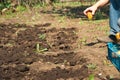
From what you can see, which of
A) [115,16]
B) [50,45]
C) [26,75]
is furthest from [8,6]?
[115,16]

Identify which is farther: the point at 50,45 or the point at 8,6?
the point at 8,6

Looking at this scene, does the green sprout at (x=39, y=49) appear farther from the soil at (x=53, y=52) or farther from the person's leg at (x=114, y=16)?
the person's leg at (x=114, y=16)

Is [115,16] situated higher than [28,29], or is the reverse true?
[115,16]

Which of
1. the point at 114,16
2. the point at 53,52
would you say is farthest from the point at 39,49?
the point at 114,16

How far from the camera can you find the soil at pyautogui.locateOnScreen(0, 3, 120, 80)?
5.10m

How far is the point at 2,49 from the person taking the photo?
6895 millimetres

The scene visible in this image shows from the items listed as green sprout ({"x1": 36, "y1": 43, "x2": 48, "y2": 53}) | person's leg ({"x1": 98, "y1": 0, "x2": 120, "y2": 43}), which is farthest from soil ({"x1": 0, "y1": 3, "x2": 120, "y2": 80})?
person's leg ({"x1": 98, "y1": 0, "x2": 120, "y2": 43})

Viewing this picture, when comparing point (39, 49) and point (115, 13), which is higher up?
point (115, 13)

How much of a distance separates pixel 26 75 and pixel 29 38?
2.86m

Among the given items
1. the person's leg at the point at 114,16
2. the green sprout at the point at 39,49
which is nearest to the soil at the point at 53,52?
the green sprout at the point at 39,49

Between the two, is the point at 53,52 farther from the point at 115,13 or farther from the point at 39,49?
the point at 115,13

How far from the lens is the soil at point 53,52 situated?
5.10 m

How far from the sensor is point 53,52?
6.59m

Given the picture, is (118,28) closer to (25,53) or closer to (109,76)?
(109,76)
